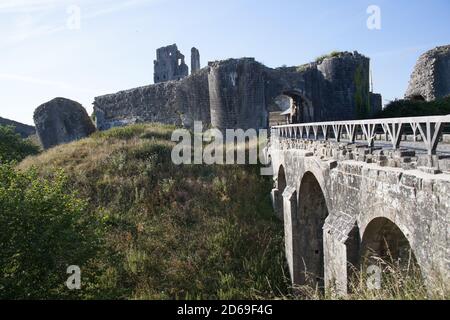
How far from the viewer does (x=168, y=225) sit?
16.2 meters

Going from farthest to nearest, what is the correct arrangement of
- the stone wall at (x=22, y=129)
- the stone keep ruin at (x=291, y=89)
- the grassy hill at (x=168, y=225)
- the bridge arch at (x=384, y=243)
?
1. the stone wall at (x=22, y=129)
2. the stone keep ruin at (x=291, y=89)
3. the grassy hill at (x=168, y=225)
4. the bridge arch at (x=384, y=243)

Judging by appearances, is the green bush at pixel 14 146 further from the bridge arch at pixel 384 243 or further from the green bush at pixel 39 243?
the bridge arch at pixel 384 243

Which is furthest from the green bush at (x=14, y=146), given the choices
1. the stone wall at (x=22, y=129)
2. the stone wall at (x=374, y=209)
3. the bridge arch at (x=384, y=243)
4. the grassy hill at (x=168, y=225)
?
the stone wall at (x=22, y=129)

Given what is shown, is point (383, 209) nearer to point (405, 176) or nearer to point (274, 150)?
point (405, 176)

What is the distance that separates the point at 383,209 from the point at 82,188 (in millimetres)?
16903

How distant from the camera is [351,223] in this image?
719cm

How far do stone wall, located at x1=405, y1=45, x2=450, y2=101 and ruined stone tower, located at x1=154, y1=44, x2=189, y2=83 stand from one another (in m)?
41.8

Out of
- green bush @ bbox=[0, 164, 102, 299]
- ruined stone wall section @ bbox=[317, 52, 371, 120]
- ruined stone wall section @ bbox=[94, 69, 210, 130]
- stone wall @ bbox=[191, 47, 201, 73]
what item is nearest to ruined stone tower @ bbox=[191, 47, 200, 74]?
stone wall @ bbox=[191, 47, 201, 73]

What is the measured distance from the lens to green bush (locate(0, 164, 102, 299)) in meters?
8.39

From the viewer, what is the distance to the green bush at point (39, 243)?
8391mm

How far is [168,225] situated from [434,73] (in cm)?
2646

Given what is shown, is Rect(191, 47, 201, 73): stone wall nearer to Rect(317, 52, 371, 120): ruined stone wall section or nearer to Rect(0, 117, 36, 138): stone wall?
Rect(0, 117, 36, 138): stone wall

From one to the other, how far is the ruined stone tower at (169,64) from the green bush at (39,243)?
56.2m
